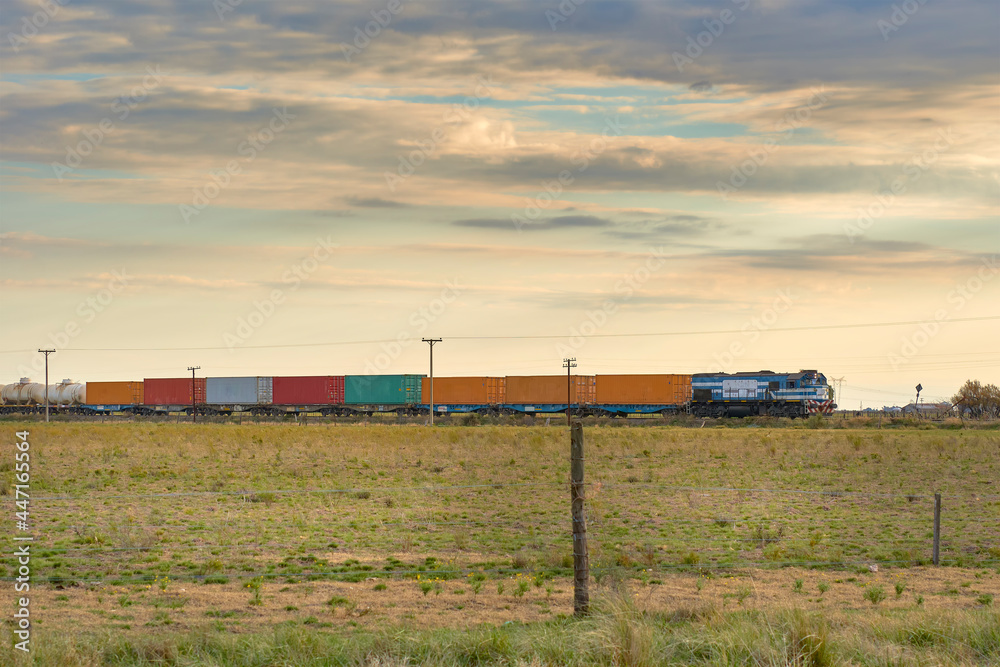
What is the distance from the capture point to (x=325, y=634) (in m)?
10.6

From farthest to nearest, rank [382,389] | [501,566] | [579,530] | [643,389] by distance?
[382,389] < [643,389] < [501,566] < [579,530]

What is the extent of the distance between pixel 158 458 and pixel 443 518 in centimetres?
1877

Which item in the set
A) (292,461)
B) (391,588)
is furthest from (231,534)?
(292,461)

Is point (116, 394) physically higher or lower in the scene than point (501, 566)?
higher

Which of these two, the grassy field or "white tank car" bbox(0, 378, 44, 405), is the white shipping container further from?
the grassy field

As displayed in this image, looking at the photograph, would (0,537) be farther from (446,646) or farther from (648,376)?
(648,376)

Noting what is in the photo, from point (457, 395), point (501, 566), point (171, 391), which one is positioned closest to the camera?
point (501, 566)

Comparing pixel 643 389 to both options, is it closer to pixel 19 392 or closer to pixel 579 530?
pixel 579 530

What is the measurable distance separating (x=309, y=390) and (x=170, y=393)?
716 inches

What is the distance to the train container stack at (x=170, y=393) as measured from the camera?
91.8m

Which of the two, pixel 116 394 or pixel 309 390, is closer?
pixel 309 390

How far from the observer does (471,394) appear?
79.1m

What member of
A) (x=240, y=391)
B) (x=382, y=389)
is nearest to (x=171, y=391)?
(x=240, y=391)

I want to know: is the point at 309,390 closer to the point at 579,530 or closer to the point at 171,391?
the point at 171,391
